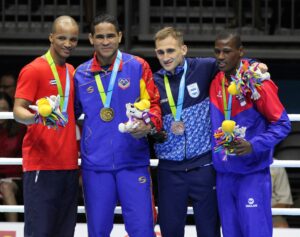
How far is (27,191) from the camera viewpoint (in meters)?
7.65

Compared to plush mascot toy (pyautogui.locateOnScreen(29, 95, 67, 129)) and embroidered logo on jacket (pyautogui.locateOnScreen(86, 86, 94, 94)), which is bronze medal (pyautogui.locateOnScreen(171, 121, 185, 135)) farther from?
plush mascot toy (pyautogui.locateOnScreen(29, 95, 67, 129))

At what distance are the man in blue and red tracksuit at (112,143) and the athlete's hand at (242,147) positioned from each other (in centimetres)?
67

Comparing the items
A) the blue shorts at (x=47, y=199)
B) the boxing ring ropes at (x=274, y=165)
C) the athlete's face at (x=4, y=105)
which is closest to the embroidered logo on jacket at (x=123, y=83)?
the blue shorts at (x=47, y=199)

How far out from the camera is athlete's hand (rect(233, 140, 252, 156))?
23.7ft

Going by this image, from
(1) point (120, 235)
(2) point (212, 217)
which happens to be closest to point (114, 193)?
(2) point (212, 217)

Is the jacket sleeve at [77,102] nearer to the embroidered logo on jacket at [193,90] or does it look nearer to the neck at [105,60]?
the neck at [105,60]

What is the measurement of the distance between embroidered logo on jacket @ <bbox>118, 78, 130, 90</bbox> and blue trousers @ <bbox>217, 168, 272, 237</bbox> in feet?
3.03

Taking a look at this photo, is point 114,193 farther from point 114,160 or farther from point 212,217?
point 212,217

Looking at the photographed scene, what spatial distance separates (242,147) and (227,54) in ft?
2.21

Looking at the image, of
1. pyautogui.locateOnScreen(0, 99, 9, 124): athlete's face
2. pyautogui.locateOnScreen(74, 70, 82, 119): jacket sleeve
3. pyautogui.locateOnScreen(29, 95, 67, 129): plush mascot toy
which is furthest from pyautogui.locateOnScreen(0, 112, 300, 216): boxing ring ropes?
pyautogui.locateOnScreen(0, 99, 9, 124): athlete's face

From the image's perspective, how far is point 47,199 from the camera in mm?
7582

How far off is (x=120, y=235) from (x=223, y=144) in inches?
74.9

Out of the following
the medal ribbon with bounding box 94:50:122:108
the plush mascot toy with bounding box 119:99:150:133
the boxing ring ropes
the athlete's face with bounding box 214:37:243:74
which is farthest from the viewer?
the boxing ring ropes

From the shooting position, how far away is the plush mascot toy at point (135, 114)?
728cm
